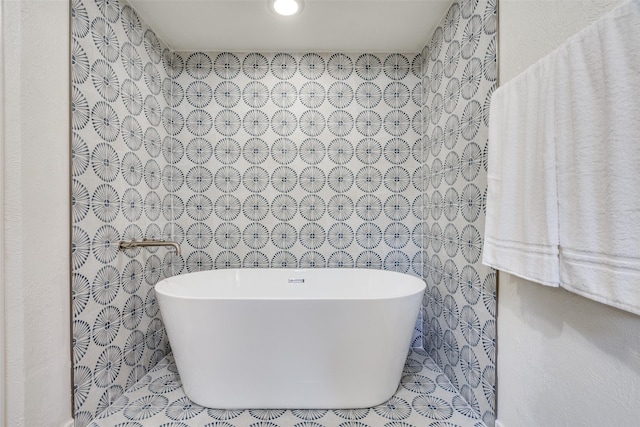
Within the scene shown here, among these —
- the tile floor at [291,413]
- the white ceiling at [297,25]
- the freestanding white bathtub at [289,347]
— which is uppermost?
the white ceiling at [297,25]

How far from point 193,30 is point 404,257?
207cm

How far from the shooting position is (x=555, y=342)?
95cm

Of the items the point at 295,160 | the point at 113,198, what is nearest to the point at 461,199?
the point at 295,160

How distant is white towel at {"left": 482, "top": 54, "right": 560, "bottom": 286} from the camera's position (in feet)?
2.90

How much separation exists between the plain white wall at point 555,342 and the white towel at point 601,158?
0.11 metres

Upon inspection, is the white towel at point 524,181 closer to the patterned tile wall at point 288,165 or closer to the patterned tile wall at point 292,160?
the patterned tile wall at point 288,165

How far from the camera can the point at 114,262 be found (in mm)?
1490

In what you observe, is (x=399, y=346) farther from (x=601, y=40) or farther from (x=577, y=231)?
(x=601, y=40)

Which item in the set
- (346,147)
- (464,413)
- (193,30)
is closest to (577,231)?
(464,413)

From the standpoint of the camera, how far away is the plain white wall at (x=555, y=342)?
754 millimetres
